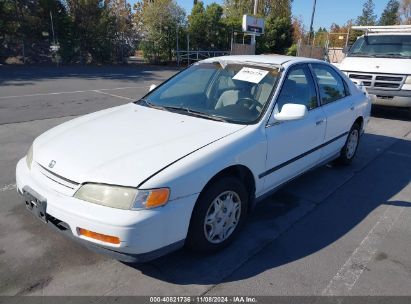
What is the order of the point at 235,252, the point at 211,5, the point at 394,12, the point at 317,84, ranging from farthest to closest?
the point at 394,12 → the point at 211,5 → the point at 317,84 → the point at 235,252

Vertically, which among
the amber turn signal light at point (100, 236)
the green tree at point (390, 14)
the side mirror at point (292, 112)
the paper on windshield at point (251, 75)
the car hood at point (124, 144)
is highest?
the green tree at point (390, 14)

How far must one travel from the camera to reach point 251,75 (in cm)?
382

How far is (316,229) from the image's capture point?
3703 mm

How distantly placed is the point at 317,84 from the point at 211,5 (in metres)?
Answer: 26.2

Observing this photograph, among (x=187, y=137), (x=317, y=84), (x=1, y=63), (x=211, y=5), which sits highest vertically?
(x=211, y=5)

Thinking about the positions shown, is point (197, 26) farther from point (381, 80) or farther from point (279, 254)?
point (279, 254)

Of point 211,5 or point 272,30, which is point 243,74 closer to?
point 211,5

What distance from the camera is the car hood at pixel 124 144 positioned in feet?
8.62

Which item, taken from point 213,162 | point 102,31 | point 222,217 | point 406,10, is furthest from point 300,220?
point 406,10

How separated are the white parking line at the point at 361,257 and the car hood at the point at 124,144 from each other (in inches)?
57.2

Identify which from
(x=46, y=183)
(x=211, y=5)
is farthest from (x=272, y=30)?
(x=46, y=183)

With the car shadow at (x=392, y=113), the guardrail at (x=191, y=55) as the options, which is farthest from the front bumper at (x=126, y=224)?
the guardrail at (x=191, y=55)

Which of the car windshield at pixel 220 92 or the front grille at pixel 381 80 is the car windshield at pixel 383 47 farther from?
the car windshield at pixel 220 92

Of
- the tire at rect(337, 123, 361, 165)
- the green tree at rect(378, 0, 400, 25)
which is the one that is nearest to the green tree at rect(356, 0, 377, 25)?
the green tree at rect(378, 0, 400, 25)
